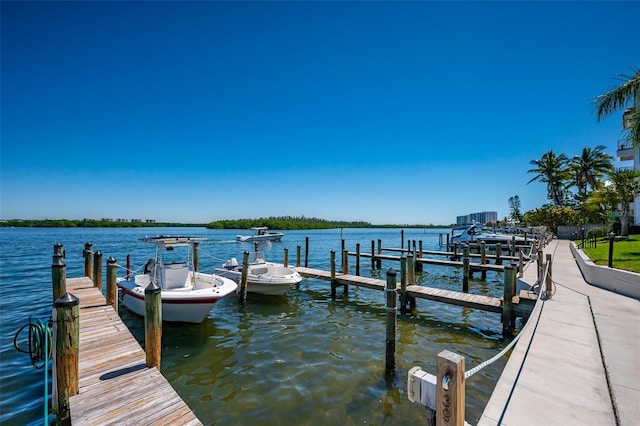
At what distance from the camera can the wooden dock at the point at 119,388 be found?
13.3 ft

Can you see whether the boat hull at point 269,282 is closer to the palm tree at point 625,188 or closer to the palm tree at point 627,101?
the palm tree at point 627,101

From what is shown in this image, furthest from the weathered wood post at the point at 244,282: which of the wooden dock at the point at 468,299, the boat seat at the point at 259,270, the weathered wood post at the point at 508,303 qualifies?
the weathered wood post at the point at 508,303

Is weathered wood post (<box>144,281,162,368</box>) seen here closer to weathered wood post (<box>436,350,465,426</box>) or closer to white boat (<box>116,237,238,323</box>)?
white boat (<box>116,237,238,323</box>)

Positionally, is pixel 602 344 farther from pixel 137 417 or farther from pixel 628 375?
pixel 137 417

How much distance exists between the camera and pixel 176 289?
10391 mm

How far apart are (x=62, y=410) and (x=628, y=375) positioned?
8462 millimetres

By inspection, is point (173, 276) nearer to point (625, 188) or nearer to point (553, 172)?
point (625, 188)

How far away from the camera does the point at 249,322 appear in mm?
11086

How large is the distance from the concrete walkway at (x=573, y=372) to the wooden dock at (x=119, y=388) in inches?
160

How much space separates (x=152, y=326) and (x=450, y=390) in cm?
493

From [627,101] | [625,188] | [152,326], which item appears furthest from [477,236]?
[152,326]

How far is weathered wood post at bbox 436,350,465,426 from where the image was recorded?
275 centimetres

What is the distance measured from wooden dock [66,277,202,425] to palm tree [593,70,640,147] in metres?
18.0

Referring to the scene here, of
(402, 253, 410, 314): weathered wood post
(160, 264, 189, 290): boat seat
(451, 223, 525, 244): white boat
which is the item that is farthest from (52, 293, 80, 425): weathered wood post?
(451, 223, 525, 244): white boat
